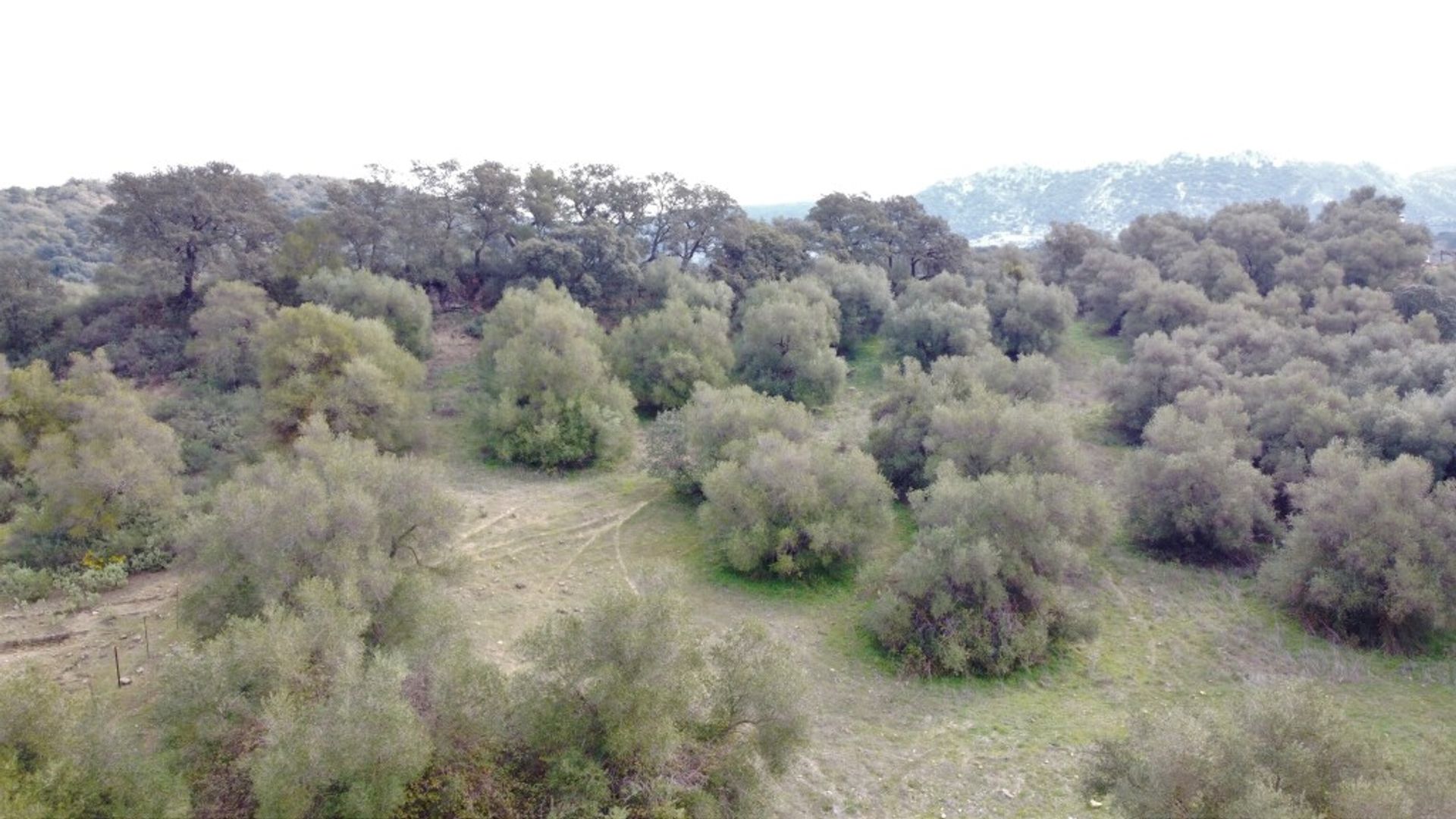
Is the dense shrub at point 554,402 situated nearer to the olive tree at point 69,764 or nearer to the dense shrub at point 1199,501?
the dense shrub at point 1199,501

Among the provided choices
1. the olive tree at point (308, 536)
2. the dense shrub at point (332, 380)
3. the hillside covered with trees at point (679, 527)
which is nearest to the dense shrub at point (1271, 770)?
the hillside covered with trees at point (679, 527)

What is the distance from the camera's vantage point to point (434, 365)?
31984 mm

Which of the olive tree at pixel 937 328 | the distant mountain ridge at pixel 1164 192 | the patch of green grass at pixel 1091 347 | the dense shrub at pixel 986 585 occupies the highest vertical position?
the distant mountain ridge at pixel 1164 192

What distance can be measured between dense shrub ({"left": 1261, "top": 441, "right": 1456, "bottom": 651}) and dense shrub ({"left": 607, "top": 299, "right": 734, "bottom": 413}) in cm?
1802

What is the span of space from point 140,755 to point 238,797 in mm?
1213

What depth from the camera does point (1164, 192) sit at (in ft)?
302

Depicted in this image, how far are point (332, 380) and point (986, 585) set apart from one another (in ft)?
60.2

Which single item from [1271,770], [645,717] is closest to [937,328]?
[1271,770]

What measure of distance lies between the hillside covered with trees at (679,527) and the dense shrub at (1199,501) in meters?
0.11

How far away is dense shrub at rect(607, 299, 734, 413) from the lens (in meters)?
28.6

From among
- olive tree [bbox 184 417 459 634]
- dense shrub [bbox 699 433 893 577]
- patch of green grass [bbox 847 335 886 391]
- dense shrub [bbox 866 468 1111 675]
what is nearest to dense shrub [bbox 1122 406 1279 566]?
dense shrub [bbox 866 468 1111 675]

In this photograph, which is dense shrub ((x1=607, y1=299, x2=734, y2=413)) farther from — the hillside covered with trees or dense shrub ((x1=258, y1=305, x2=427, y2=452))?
dense shrub ((x1=258, y1=305, x2=427, y2=452))

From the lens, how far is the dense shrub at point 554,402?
23906 millimetres

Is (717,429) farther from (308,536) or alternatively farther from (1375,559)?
(1375,559)
